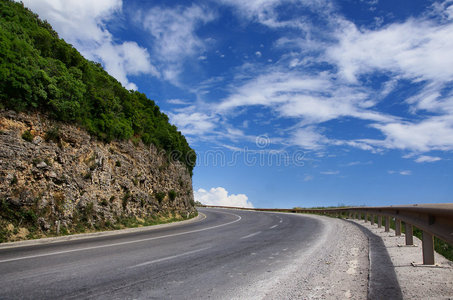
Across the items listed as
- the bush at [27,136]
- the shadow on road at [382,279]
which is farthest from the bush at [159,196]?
the shadow on road at [382,279]

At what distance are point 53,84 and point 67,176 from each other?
202 inches

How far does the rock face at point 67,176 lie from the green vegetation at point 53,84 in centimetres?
72

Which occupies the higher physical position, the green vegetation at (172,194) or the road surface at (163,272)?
the green vegetation at (172,194)

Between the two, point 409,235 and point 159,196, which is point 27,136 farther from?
point 409,235

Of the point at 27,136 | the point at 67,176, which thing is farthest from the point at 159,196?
the point at 27,136

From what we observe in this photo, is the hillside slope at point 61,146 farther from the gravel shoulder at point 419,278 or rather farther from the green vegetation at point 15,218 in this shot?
the gravel shoulder at point 419,278

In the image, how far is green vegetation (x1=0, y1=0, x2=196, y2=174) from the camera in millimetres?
13859

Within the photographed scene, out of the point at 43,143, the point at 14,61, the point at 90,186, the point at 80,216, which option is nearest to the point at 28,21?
the point at 14,61

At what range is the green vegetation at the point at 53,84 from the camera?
1386 cm

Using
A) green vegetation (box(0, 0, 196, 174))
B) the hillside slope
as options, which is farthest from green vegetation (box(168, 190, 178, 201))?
green vegetation (box(0, 0, 196, 174))

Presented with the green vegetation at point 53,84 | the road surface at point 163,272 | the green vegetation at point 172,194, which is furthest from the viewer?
the green vegetation at point 172,194

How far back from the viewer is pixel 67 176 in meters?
15.3

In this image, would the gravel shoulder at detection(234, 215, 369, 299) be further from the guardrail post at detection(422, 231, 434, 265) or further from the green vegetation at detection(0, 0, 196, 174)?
the green vegetation at detection(0, 0, 196, 174)

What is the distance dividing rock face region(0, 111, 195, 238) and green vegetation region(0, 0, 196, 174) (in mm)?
720
